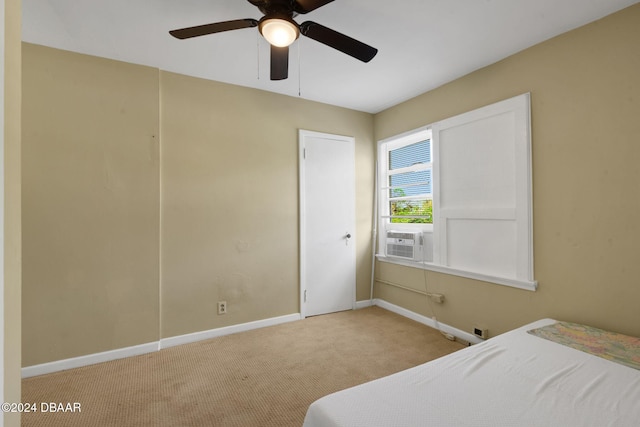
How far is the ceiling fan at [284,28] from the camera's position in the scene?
5.27 feet

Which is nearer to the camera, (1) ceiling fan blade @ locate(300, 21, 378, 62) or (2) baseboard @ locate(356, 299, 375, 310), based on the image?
(1) ceiling fan blade @ locate(300, 21, 378, 62)

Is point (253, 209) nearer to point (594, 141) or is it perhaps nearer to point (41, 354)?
point (41, 354)

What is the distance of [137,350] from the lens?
103 inches

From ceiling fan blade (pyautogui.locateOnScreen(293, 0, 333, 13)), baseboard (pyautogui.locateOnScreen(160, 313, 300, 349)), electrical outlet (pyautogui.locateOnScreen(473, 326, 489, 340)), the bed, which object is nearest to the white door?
baseboard (pyautogui.locateOnScreen(160, 313, 300, 349))

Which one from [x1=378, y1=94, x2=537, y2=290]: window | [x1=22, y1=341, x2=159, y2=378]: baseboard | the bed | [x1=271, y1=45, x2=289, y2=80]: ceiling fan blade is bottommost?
[x1=22, y1=341, x2=159, y2=378]: baseboard

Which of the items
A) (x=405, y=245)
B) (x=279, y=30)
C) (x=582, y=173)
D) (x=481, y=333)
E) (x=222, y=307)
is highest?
(x=279, y=30)

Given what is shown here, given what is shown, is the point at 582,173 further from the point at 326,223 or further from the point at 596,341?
the point at 326,223

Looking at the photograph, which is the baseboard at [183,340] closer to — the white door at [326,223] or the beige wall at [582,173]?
the white door at [326,223]

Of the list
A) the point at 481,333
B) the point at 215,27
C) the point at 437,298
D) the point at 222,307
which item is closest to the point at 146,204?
the point at 222,307

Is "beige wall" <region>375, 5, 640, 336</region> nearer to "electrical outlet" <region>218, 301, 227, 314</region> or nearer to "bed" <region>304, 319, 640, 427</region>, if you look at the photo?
"bed" <region>304, 319, 640, 427</region>

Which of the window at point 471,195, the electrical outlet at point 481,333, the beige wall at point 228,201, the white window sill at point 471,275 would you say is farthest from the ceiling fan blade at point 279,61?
the electrical outlet at point 481,333

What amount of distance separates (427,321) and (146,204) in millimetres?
3013

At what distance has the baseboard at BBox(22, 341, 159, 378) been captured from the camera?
90.6 inches

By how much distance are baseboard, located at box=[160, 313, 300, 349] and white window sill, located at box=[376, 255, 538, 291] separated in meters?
1.36
